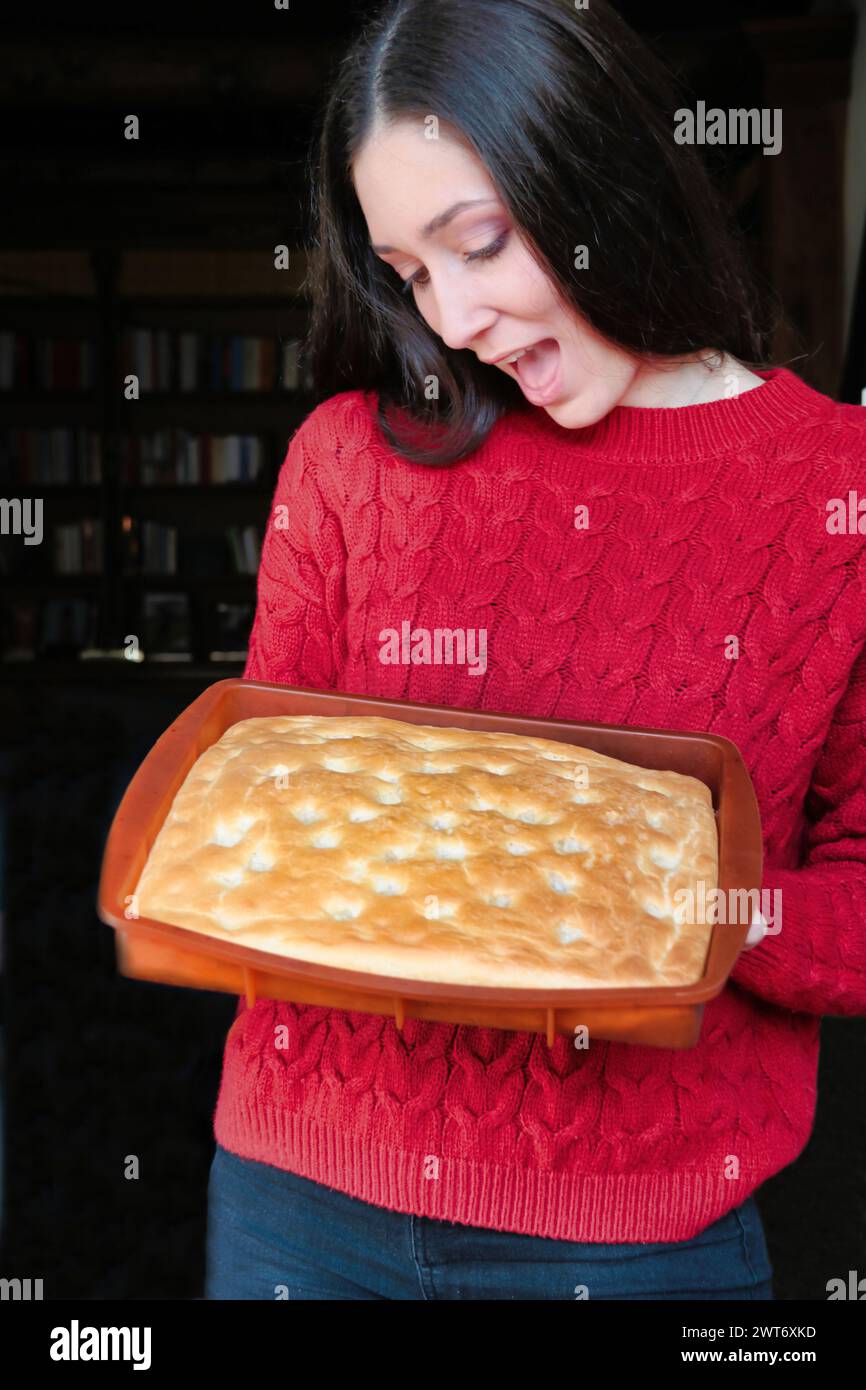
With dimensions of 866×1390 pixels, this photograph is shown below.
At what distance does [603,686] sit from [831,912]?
264mm

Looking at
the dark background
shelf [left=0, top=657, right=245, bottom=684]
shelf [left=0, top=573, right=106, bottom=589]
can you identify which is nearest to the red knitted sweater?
the dark background

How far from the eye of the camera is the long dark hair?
3.21ft

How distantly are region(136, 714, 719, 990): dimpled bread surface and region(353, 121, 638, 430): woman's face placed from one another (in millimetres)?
340

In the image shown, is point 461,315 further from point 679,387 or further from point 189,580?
point 189,580

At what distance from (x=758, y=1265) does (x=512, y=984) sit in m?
0.47

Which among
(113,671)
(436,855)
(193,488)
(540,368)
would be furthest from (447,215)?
(193,488)

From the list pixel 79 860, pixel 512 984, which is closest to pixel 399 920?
pixel 512 984

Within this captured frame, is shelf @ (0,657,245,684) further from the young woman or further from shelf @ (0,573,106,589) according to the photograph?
the young woman

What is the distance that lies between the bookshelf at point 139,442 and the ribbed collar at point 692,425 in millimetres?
4624

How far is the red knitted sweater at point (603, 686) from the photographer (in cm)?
99

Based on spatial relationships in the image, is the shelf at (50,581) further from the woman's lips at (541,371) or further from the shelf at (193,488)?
the woman's lips at (541,371)

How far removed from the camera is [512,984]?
0.74 meters

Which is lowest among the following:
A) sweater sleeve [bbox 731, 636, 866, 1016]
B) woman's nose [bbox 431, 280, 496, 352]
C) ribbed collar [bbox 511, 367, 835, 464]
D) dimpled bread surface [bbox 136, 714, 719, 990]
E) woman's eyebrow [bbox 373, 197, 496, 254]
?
sweater sleeve [bbox 731, 636, 866, 1016]

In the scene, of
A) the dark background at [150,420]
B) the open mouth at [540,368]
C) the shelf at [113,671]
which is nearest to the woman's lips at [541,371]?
the open mouth at [540,368]
